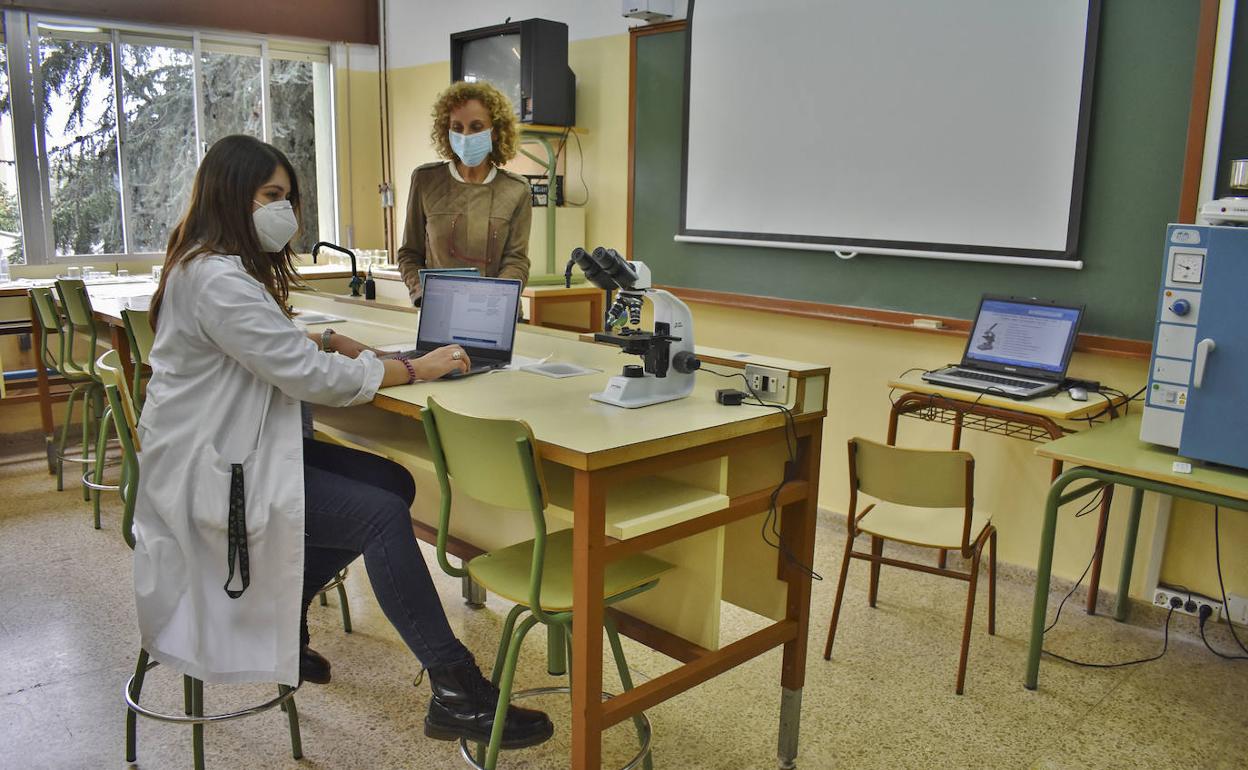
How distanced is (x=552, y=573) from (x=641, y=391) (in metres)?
0.44

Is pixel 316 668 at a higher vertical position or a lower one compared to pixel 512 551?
lower

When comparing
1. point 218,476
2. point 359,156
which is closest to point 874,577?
point 218,476

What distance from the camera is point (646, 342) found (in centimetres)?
211

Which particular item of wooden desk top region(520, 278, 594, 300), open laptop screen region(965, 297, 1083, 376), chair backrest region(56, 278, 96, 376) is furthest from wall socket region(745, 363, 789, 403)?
chair backrest region(56, 278, 96, 376)

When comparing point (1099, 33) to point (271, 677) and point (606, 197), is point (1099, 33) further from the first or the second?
point (271, 677)

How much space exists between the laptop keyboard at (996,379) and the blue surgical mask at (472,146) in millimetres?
1888

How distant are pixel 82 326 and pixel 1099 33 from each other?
401 centimetres

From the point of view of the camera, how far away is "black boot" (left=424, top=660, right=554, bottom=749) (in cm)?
202

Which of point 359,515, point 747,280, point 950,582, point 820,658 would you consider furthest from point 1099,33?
point 359,515

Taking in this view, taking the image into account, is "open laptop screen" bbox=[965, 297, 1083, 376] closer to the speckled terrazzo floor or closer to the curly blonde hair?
the speckled terrazzo floor

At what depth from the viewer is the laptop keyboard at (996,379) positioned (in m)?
2.96

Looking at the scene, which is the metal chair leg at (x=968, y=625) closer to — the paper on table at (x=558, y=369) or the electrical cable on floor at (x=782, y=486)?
the electrical cable on floor at (x=782, y=486)

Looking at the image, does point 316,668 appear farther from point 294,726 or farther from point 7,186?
point 7,186

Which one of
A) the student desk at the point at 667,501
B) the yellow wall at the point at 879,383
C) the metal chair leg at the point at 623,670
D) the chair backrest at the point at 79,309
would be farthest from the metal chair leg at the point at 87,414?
the metal chair leg at the point at 623,670
